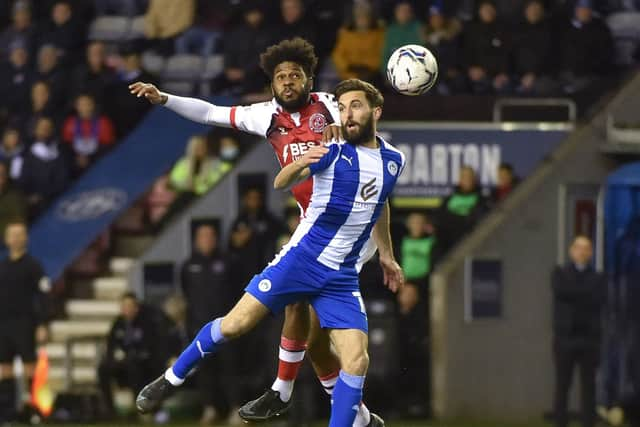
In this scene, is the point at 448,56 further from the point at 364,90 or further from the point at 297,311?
the point at 364,90

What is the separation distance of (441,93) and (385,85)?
1.85 ft

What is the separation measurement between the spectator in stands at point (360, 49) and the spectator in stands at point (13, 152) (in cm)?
348

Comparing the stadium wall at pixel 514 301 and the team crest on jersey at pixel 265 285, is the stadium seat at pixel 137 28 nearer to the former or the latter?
the stadium wall at pixel 514 301

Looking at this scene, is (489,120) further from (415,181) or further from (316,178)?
(316,178)

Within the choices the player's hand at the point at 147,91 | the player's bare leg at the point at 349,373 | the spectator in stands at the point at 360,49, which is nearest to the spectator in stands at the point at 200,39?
Result: the spectator in stands at the point at 360,49

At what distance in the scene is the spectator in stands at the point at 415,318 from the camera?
18.8 meters

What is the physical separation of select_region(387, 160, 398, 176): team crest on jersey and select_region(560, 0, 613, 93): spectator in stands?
7557 mm

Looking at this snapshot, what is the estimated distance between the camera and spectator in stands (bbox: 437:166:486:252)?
19000mm

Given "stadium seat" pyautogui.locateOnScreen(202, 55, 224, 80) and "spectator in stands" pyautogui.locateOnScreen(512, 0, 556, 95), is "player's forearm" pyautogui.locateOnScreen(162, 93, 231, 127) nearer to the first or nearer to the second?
"spectator in stands" pyautogui.locateOnScreen(512, 0, 556, 95)

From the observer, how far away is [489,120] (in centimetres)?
1953

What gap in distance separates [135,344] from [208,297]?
837mm

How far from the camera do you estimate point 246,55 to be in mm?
20875

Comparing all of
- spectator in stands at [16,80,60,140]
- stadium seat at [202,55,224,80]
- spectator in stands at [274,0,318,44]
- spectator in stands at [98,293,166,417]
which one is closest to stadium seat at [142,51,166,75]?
stadium seat at [202,55,224,80]

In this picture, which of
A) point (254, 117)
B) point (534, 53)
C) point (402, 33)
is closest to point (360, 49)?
point (402, 33)
